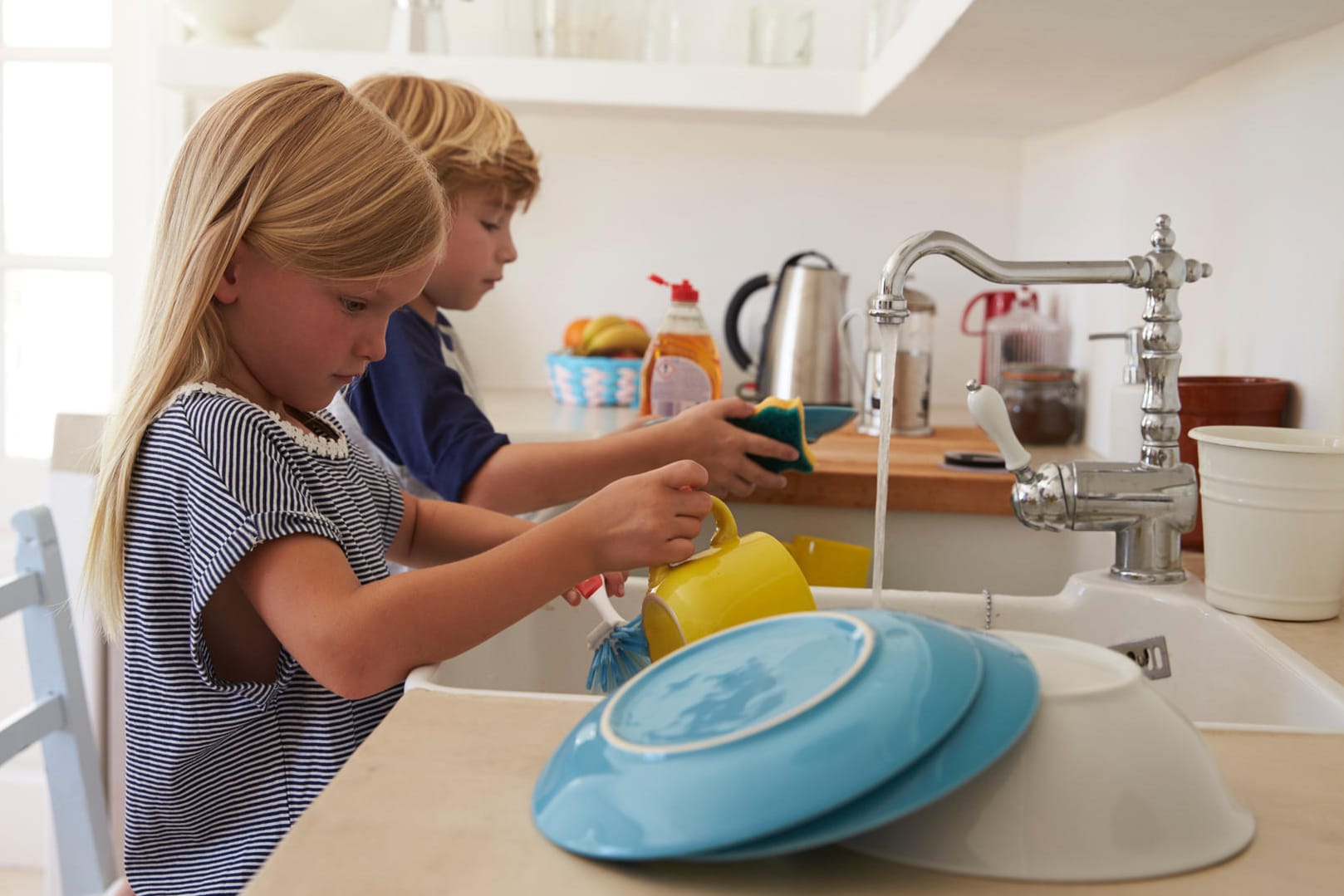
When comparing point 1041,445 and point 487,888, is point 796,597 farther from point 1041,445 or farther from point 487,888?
point 1041,445

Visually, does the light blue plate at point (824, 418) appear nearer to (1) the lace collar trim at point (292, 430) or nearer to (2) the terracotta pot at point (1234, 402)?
(2) the terracotta pot at point (1234, 402)

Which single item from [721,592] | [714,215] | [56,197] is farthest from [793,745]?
[56,197]

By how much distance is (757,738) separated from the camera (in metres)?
0.48

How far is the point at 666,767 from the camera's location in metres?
0.48

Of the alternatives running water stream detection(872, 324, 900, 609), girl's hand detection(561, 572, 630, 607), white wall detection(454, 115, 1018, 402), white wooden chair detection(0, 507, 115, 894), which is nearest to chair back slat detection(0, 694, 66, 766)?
white wooden chair detection(0, 507, 115, 894)

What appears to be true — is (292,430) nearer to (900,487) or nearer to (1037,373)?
(900,487)

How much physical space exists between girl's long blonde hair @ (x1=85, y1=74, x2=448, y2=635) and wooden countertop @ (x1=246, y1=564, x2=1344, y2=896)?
0.35 metres

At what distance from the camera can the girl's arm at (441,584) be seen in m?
0.76

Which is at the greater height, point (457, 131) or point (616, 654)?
point (457, 131)

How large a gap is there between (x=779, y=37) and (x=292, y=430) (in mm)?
1469

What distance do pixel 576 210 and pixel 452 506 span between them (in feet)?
4.38

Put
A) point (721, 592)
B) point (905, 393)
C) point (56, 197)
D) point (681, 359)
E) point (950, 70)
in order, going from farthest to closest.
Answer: point (56, 197)
point (905, 393)
point (681, 359)
point (950, 70)
point (721, 592)

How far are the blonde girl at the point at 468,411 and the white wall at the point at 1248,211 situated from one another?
0.47 m

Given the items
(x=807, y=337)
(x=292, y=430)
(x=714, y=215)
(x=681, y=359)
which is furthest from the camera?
(x=714, y=215)
